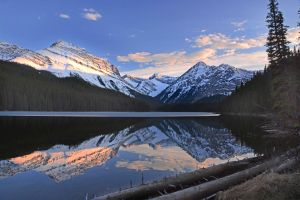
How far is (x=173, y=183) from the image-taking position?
19.4 meters

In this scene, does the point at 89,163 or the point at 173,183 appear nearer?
the point at 173,183

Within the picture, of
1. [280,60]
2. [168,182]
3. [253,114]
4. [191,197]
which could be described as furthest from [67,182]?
[253,114]

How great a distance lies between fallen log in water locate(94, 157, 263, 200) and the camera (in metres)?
17.0

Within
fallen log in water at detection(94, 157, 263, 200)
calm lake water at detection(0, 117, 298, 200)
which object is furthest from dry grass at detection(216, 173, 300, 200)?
calm lake water at detection(0, 117, 298, 200)

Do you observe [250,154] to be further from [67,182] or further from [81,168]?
[67,182]

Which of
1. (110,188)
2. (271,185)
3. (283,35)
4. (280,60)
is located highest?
(283,35)

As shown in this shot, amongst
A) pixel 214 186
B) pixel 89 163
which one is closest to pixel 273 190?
pixel 214 186

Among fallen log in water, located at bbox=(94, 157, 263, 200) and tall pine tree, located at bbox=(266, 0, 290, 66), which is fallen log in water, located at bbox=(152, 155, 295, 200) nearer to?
fallen log in water, located at bbox=(94, 157, 263, 200)

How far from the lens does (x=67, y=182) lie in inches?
930

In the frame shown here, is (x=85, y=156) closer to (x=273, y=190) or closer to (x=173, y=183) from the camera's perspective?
(x=173, y=183)

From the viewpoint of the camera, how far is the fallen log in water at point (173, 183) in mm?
16966

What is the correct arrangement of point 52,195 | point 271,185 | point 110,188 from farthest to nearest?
point 110,188 < point 52,195 < point 271,185

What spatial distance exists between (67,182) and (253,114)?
9885 cm

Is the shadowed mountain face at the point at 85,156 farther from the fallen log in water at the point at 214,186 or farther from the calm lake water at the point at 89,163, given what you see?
the fallen log in water at the point at 214,186
